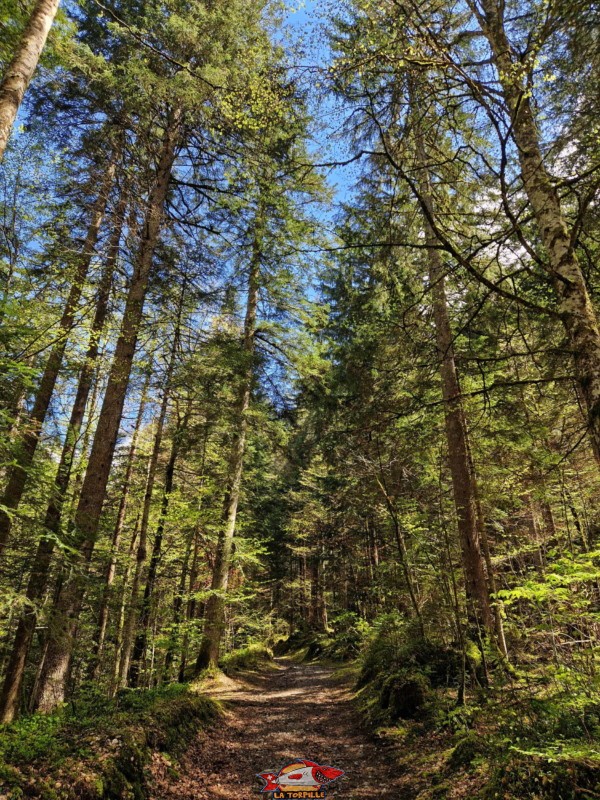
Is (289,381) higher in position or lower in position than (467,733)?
higher

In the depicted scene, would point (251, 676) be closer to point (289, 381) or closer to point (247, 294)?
point (289, 381)

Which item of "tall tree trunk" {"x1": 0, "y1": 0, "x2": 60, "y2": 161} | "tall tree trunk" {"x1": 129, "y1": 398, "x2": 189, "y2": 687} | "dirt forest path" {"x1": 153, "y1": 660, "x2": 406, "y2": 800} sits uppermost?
"tall tree trunk" {"x1": 0, "y1": 0, "x2": 60, "y2": 161}

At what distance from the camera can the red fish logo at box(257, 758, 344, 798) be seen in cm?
495

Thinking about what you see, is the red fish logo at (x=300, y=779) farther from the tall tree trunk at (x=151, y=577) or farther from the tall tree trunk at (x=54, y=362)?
the tall tree trunk at (x=54, y=362)

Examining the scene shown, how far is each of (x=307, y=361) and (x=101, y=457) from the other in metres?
7.12

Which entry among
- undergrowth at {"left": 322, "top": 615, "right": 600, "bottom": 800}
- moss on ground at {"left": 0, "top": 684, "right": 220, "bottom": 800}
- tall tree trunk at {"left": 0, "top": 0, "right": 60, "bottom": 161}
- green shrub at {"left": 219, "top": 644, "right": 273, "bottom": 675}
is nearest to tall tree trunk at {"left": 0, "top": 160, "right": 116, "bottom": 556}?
tall tree trunk at {"left": 0, "top": 0, "right": 60, "bottom": 161}

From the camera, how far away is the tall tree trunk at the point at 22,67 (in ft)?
13.0

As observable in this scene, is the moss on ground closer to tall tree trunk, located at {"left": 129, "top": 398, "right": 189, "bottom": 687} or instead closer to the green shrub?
tall tree trunk, located at {"left": 129, "top": 398, "right": 189, "bottom": 687}

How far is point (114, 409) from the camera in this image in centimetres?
802

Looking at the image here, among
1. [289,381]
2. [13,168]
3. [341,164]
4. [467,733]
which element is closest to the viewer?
[341,164]

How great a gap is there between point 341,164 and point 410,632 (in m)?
9.62

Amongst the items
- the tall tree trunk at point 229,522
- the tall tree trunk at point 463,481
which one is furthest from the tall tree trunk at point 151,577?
the tall tree trunk at point 463,481

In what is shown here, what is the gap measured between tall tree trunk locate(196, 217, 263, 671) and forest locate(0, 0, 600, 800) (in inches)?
4.2

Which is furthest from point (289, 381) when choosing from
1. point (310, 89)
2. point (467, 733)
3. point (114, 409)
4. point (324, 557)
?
point (324, 557)
